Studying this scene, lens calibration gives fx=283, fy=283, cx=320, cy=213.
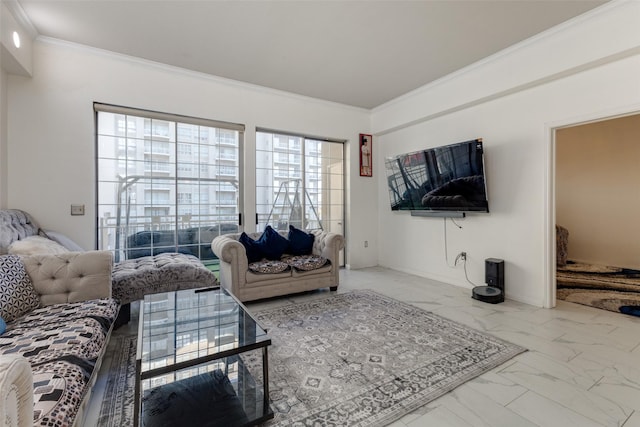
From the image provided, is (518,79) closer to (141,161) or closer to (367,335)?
(367,335)

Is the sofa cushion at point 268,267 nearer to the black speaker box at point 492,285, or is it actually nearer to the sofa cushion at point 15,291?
the sofa cushion at point 15,291

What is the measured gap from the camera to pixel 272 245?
11.8 ft

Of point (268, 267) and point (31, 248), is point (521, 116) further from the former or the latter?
point (31, 248)

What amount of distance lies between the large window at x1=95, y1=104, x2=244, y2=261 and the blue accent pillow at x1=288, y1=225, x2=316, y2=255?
0.95 meters


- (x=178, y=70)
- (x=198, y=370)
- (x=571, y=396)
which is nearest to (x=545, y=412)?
(x=571, y=396)

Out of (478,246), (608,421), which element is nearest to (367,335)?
(608,421)

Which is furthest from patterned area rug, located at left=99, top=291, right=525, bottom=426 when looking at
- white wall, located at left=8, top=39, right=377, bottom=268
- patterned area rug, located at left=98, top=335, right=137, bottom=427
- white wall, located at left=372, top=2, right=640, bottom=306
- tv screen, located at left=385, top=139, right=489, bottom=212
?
white wall, located at left=8, top=39, right=377, bottom=268

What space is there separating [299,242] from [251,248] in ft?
2.30

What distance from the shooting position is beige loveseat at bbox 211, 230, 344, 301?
10.3 feet

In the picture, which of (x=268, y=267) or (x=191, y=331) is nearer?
(x=191, y=331)

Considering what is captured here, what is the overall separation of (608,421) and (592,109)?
271 cm

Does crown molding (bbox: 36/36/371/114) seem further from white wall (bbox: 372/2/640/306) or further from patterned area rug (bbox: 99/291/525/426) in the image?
patterned area rug (bbox: 99/291/525/426)

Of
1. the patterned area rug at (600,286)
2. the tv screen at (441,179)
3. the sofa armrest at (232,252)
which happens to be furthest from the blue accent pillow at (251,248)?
the patterned area rug at (600,286)

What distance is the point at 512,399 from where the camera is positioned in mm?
1642
